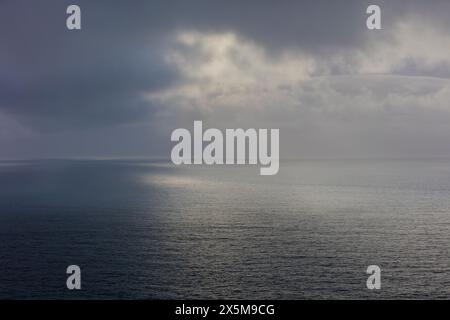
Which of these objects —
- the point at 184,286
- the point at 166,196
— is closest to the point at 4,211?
the point at 166,196

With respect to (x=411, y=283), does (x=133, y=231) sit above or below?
above

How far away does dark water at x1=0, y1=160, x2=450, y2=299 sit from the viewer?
129 feet

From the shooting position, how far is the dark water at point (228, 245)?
3938cm

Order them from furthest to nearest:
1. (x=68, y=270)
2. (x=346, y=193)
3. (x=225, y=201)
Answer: (x=346, y=193)
(x=225, y=201)
(x=68, y=270)

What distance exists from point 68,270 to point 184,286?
41.3 ft

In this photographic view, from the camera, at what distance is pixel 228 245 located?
53312 mm

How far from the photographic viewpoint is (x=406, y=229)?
60.9 metres

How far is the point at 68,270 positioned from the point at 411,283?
110ft

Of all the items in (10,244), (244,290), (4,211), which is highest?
(4,211)

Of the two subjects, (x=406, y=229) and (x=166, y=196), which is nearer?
(x=406, y=229)

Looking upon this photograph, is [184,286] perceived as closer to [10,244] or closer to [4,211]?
[10,244]
